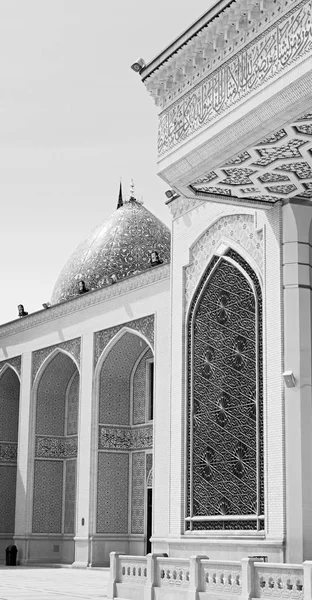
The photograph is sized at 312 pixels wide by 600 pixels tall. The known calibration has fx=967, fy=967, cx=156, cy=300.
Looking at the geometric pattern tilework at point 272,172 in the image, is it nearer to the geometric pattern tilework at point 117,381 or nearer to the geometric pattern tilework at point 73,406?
the geometric pattern tilework at point 117,381

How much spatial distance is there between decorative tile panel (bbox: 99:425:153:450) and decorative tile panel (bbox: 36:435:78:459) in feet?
4.56

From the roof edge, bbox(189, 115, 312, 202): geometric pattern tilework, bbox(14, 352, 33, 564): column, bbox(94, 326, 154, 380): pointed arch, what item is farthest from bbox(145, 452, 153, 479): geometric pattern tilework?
the roof edge

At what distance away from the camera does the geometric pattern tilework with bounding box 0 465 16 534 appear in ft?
53.5

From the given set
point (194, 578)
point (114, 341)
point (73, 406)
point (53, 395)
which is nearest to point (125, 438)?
point (114, 341)

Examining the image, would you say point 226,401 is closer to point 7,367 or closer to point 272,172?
point 272,172

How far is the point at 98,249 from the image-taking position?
16.5 meters

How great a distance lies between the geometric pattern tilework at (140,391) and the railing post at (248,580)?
24.3 ft

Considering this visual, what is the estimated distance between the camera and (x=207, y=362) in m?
9.66

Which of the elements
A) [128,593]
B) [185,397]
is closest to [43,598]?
[128,593]

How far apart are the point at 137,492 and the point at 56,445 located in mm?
2113

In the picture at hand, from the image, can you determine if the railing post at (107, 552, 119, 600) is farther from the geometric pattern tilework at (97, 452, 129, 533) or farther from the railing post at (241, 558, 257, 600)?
the geometric pattern tilework at (97, 452, 129, 533)

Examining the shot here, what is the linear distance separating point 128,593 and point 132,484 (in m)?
5.81

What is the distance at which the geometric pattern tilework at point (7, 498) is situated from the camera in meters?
16.3

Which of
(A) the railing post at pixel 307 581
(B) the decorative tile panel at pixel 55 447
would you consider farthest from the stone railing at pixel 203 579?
(B) the decorative tile panel at pixel 55 447
